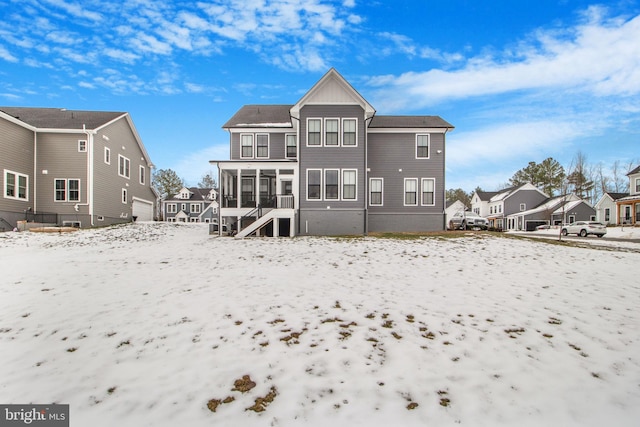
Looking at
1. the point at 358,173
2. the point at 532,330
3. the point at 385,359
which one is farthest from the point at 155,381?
the point at 358,173

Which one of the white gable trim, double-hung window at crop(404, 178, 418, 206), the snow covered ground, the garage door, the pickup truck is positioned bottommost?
the snow covered ground

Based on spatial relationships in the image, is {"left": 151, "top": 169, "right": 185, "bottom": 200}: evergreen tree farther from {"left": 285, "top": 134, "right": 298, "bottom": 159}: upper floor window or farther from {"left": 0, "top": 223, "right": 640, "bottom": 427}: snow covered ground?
{"left": 0, "top": 223, "right": 640, "bottom": 427}: snow covered ground

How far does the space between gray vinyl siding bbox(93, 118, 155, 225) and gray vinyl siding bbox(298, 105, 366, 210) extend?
15485 millimetres

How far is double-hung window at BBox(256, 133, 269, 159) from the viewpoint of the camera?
20375 mm

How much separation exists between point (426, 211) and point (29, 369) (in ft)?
63.9

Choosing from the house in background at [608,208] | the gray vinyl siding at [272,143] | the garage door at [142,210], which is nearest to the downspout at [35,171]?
the garage door at [142,210]

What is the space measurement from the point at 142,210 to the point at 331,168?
2103cm

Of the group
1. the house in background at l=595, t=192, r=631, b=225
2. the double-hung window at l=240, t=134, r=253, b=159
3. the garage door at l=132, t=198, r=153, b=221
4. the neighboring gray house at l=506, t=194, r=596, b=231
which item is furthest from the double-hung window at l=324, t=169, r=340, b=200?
the house in background at l=595, t=192, r=631, b=225

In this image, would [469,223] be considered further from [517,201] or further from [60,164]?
[517,201]

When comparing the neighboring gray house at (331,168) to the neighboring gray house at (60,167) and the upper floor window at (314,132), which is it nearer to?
the upper floor window at (314,132)

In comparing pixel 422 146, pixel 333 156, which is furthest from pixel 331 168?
pixel 422 146

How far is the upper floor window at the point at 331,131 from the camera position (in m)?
18.0

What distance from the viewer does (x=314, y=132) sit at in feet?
59.0

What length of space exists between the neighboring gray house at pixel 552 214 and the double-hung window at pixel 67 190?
51.1 metres
